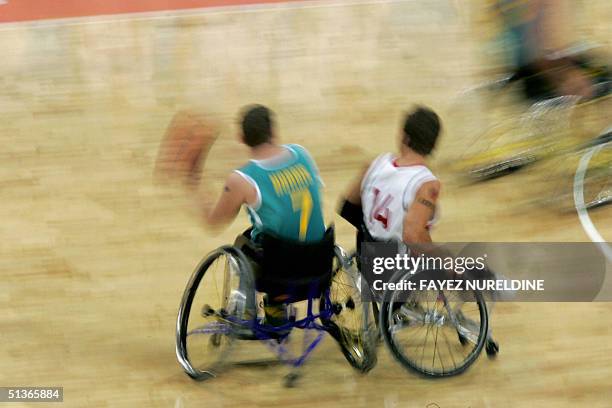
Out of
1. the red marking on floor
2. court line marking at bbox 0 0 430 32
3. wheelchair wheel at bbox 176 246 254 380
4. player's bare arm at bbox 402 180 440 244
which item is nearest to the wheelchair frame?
wheelchair wheel at bbox 176 246 254 380

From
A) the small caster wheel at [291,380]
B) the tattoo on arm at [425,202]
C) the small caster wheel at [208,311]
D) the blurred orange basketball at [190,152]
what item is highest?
the blurred orange basketball at [190,152]

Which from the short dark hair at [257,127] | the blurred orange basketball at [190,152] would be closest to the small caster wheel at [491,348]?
the short dark hair at [257,127]

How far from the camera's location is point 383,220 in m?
4.14

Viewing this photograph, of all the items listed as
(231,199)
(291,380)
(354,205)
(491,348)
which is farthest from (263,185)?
(491,348)

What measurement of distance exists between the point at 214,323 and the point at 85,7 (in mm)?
4434

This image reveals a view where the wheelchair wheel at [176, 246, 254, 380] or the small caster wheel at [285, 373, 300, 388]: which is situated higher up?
the wheelchair wheel at [176, 246, 254, 380]

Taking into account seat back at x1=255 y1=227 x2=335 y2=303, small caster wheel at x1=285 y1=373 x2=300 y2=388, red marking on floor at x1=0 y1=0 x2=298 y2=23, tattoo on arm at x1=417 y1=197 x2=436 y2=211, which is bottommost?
small caster wheel at x1=285 y1=373 x2=300 y2=388

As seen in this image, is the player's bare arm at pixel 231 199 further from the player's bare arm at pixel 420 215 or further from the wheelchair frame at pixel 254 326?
the player's bare arm at pixel 420 215

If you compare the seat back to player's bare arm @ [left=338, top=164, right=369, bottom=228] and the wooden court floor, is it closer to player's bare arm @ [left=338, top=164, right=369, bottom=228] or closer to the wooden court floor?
player's bare arm @ [left=338, top=164, right=369, bottom=228]

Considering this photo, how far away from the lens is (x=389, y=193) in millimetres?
4109

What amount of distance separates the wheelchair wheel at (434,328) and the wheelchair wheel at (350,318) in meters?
0.09

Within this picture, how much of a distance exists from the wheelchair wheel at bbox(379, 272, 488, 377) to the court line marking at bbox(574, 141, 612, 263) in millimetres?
1117

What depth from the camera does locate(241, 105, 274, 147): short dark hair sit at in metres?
4.09

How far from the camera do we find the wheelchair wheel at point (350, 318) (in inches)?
164
